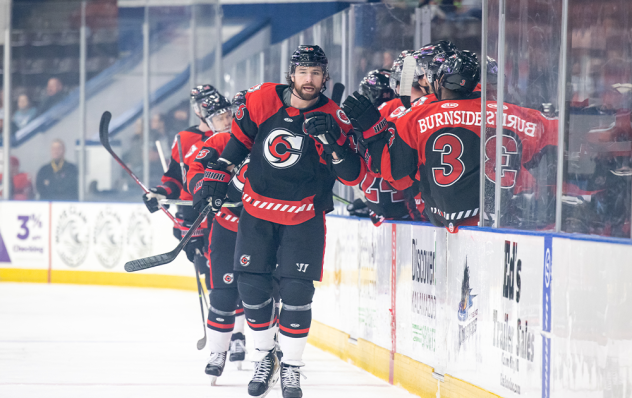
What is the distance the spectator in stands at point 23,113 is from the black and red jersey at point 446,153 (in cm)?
752

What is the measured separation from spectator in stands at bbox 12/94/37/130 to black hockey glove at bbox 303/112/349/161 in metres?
7.46

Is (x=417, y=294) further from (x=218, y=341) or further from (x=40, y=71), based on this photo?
(x=40, y=71)

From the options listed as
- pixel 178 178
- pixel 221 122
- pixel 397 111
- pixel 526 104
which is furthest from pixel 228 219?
pixel 526 104

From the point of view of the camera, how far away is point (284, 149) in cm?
337

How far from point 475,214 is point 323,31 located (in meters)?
2.60

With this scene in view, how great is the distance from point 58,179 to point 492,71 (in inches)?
292

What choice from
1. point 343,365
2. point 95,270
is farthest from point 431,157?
point 95,270

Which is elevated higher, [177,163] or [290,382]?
[177,163]

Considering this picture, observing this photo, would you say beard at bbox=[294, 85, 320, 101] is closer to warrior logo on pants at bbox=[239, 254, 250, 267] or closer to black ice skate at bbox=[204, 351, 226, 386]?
warrior logo on pants at bbox=[239, 254, 250, 267]

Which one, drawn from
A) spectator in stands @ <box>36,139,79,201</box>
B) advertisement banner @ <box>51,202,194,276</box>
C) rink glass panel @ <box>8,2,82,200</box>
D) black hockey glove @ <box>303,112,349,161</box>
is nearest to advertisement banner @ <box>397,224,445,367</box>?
black hockey glove @ <box>303,112,349,161</box>

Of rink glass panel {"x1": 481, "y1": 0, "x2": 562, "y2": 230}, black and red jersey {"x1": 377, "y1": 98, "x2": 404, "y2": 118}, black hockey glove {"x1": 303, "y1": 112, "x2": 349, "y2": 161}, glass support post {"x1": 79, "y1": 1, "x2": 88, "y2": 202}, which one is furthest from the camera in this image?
glass support post {"x1": 79, "y1": 1, "x2": 88, "y2": 202}

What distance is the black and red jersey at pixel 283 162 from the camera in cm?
337

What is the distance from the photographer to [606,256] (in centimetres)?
220

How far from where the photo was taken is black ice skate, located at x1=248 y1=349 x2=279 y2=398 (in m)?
3.34
